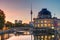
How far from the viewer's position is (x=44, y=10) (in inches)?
589

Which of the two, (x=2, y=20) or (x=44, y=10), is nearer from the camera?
(x=2, y=20)

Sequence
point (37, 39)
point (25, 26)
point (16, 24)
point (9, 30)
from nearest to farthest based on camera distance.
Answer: point (37, 39), point (25, 26), point (16, 24), point (9, 30)

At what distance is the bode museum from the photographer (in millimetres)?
7038

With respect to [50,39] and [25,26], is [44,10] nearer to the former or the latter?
[25,26]

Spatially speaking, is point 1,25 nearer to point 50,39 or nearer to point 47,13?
point 47,13

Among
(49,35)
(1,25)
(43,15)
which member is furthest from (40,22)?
(49,35)

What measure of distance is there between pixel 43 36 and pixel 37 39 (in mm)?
390

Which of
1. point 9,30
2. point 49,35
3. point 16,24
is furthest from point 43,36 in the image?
point 9,30

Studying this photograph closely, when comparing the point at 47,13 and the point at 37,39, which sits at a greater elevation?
the point at 47,13

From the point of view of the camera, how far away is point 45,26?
12141mm

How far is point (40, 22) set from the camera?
490 inches

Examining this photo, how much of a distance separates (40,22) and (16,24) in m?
3.54

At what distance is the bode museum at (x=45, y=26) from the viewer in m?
7.04

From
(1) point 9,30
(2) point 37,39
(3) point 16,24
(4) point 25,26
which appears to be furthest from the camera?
(1) point 9,30
